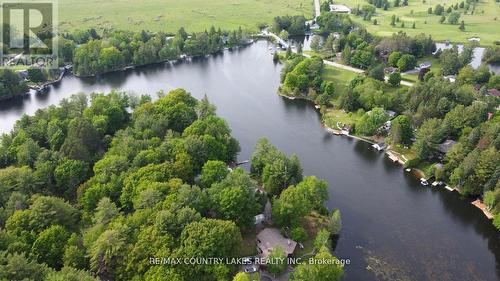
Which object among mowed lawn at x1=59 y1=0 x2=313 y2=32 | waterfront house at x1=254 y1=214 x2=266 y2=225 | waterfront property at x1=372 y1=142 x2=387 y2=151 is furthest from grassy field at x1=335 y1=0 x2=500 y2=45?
waterfront house at x1=254 y1=214 x2=266 y2=225

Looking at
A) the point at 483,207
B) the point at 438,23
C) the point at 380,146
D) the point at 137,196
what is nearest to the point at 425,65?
the point at 380,146

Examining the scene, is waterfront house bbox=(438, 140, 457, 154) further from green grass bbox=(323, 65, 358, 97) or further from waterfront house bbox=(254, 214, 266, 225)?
waterfront house bbox=(254, 214, 266, 225)

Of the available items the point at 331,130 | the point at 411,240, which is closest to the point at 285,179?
the point at 411,240

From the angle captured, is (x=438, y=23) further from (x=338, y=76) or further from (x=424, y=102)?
(x=424, y=102)

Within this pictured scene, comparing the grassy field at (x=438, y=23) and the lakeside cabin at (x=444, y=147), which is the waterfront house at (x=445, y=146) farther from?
the grassy field at (x=438, y=23)

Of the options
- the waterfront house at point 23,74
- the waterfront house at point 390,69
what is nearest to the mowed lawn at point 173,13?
the waterfront house at point 23,74

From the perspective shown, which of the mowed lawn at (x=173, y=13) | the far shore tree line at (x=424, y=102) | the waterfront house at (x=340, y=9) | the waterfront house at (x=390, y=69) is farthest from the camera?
the waterfront house at (x=340, y=9)
